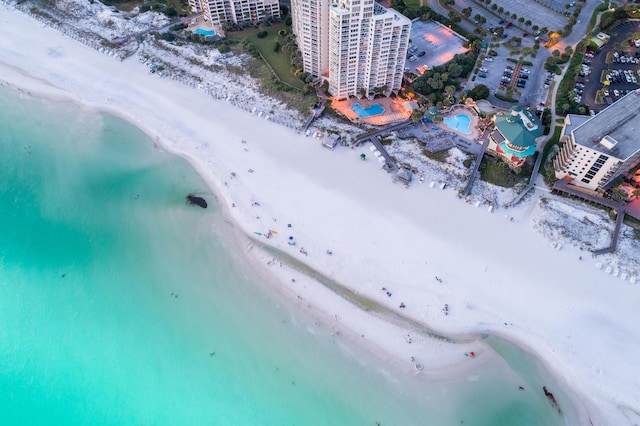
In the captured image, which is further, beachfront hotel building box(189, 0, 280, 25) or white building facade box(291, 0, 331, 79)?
beachfront hotel building box(189, 0, 280, 25)

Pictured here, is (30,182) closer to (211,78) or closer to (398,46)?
(211,78)

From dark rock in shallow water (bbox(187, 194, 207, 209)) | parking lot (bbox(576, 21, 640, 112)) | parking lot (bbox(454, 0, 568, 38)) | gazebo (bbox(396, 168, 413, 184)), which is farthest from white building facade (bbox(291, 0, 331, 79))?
parking lot (bbox(576, 21, 640, 112))

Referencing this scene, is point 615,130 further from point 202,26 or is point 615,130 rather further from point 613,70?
point 202,26

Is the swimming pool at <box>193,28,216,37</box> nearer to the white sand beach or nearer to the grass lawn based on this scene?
the grass lawn

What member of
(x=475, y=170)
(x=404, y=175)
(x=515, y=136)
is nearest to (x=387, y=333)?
(x=404, y=175)

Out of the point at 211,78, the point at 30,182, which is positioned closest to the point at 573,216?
the point at 211,78

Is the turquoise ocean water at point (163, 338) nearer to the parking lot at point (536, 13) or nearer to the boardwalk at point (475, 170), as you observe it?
the boardwalk at point (475, 170)
